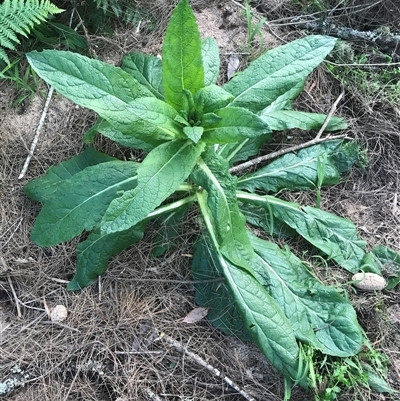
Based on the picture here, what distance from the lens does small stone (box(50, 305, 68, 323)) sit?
2.48m

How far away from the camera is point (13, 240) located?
101 inches

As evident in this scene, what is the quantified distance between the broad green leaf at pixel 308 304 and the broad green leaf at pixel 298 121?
588 millimetres

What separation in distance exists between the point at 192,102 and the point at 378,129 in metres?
1.25

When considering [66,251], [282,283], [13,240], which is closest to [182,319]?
[282,283]

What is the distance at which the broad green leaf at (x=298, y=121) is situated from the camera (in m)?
2.52

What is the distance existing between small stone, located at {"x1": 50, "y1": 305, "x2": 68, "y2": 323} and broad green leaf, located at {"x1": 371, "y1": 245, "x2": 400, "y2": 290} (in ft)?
5.30

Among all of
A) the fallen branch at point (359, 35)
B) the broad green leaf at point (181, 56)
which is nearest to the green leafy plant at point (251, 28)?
the fallen branch at point (359, 35)

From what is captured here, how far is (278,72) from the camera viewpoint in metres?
2.13

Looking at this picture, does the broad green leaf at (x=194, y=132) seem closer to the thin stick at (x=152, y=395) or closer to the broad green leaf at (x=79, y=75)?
the broad green leaf at (x=79, y=75)

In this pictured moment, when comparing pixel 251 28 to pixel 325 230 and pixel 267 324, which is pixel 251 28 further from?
pixel 267 324

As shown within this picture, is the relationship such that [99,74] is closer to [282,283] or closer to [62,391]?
[282,283]

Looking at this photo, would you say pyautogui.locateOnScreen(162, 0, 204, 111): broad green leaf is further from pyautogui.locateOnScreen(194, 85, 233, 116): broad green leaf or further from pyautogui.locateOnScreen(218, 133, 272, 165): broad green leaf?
pyautogui.locateOnScreen(218, 133, 272, 165): broad green leaf

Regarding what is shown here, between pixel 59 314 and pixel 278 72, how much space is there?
5.14 ft

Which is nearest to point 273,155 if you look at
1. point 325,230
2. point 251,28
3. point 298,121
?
point 298,121
